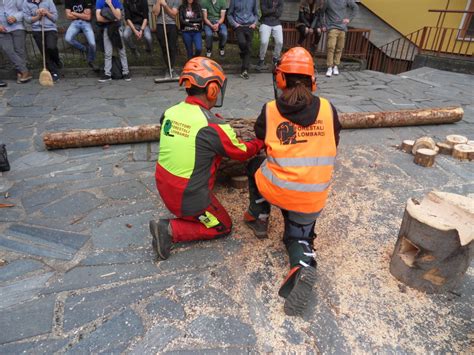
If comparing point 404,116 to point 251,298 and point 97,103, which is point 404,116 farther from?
point 97,103

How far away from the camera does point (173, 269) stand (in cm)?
256

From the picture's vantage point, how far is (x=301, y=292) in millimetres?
2139

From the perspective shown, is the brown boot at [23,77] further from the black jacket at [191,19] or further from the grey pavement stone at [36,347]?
the grey pavement stone at [36,347]

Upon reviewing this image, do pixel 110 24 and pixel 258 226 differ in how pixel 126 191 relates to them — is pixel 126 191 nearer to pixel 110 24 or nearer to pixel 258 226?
pixel 258 226

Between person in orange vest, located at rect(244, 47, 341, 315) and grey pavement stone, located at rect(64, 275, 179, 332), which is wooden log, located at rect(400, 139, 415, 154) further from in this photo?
grey pavement stone, located at rect(64, 275, 179, 332)

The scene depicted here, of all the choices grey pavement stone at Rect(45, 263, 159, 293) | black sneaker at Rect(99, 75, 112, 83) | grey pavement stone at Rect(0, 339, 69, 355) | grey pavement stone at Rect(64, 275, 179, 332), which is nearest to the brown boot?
black sneaker at Rect(99, 75, 112, 83)

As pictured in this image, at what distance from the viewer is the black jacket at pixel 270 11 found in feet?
26.1

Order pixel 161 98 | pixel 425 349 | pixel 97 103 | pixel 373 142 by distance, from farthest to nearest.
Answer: pixel 161 98 → pixel 97 103 → pixel 373 142 → pixel 425 349

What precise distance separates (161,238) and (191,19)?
6.17m

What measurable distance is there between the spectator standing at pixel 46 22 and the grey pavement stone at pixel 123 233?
19.3 ft

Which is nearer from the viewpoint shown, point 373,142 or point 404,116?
point 373,142

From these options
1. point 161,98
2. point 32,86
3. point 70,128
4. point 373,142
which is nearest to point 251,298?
point 373,142

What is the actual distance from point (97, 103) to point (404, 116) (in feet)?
16.8

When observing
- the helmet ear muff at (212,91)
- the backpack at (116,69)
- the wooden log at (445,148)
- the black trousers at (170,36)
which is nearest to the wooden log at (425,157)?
the wooden log at (445,148)
